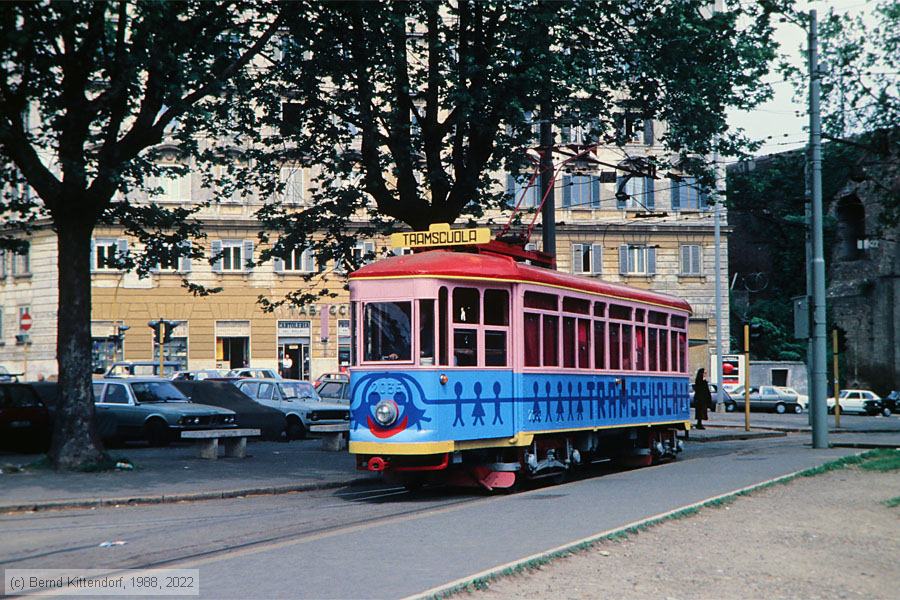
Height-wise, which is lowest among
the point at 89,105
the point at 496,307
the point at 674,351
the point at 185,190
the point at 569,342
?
the point at 674,351

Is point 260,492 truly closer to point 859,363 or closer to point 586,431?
point 586,431

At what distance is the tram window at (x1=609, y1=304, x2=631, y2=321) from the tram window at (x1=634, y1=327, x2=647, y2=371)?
544mm

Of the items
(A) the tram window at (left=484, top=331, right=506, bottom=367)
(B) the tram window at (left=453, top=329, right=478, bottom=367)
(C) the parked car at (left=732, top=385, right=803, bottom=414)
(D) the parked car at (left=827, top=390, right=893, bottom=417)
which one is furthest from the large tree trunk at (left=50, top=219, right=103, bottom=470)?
(C) the parked car at (left=732, top=385, right=803, bottom=414)

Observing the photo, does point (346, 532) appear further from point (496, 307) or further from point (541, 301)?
point (541, 301)

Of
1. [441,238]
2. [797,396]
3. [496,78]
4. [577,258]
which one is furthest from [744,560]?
[797,396]

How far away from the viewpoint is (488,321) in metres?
16.2

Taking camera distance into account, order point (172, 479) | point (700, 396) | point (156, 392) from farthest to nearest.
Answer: point (700, 396)
point (156, 392)
point (172, 479)

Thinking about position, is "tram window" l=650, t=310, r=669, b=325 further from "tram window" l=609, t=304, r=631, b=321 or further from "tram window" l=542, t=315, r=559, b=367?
"tram window" l=542, t=315, r=559, b=367

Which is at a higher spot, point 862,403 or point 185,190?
point 185,190

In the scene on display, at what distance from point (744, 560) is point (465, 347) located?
6.57m

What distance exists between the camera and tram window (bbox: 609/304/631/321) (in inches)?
768

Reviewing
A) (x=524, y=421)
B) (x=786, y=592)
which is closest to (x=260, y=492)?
(x=524, y=421)

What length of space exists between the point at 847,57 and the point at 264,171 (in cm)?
1178

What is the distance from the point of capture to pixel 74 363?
19141mm
